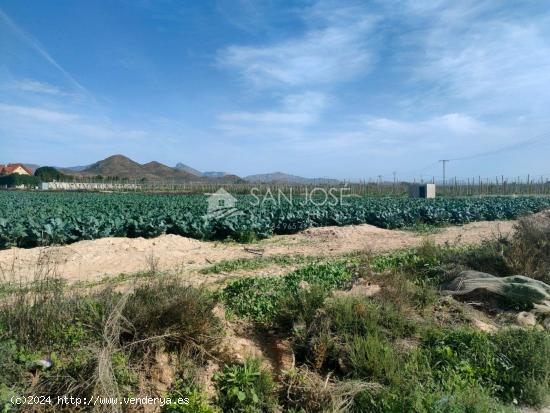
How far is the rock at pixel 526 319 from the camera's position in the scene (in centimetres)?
459

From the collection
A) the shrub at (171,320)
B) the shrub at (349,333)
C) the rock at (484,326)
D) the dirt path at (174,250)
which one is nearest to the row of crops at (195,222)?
the dirt path at (174,250)

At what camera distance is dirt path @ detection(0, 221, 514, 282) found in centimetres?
788

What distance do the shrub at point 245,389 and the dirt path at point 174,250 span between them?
3.37 m

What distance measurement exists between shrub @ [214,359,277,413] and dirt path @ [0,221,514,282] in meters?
3.37

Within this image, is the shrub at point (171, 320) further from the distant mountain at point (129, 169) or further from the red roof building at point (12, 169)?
the distant mountain at point (129, 169)

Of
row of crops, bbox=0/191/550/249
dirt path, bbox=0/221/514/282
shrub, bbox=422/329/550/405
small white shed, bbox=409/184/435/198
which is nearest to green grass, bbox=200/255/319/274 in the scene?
dirt path, bbox=0/221/514/282

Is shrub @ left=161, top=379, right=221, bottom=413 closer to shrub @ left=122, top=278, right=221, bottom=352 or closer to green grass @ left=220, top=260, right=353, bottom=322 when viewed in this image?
shrub @ left=122, top=278, right=221, bottom=352

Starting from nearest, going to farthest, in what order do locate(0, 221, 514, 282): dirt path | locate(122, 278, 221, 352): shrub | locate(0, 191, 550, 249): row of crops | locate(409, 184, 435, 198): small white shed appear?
locate(122, 278, 221, 352): shrub
locate(0, 221, 514, 282): dirt path
locate(0, 191, 550, 249): row of crops
locate(409, 184, 435, 198): small white shed

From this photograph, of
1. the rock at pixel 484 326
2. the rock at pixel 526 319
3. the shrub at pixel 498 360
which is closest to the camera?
the shrub at pixel 498 360

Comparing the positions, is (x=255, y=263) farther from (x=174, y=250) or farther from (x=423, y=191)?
(x=423, y=191)

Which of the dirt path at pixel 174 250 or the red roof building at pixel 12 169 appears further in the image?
the red roof building at pixel 12 169

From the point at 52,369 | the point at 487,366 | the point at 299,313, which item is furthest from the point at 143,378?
the point at 487,366

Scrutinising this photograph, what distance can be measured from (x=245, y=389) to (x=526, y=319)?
370cm

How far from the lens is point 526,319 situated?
4.67 meters
